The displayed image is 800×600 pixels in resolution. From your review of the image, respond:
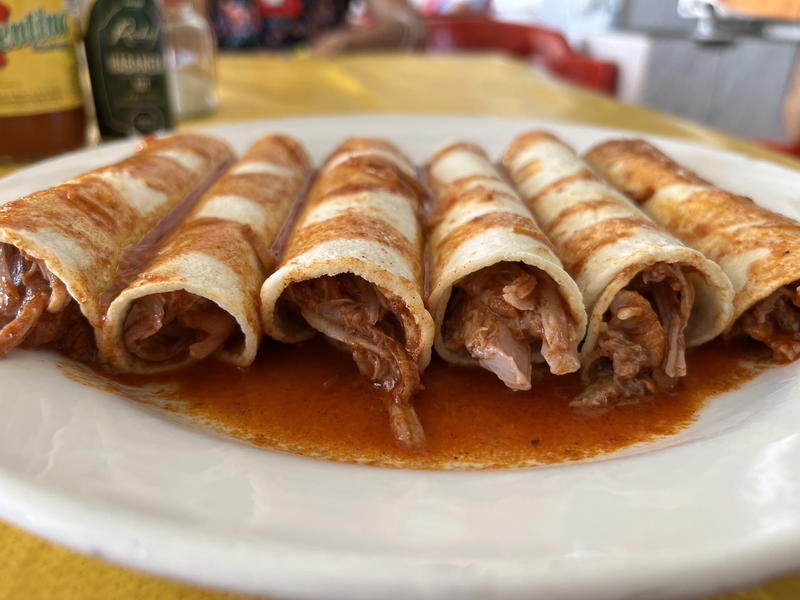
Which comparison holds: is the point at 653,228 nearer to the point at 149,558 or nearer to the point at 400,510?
the point at 400,510

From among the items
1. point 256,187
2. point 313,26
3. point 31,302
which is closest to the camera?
point 31,302

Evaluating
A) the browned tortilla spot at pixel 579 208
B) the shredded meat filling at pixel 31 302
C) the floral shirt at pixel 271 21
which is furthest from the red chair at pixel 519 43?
the shredded meat filling at pixel 31 302

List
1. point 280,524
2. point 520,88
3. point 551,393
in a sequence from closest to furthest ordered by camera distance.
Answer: point 280,524
point 551,393
point 520,88

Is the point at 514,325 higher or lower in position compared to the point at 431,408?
higher

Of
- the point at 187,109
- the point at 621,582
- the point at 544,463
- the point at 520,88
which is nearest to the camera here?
the point at 621,582

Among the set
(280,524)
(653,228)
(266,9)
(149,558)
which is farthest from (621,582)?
(266,9)

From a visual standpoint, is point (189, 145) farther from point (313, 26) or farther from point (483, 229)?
point (313, 26)

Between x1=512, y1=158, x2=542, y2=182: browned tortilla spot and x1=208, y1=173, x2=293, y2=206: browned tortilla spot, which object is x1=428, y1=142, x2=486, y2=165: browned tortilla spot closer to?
x1=512, y1=158, x2=542, y2=182: browned tortilla spot

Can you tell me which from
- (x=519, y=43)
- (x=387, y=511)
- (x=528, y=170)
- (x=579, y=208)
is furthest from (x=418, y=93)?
(x=519, y=43)
